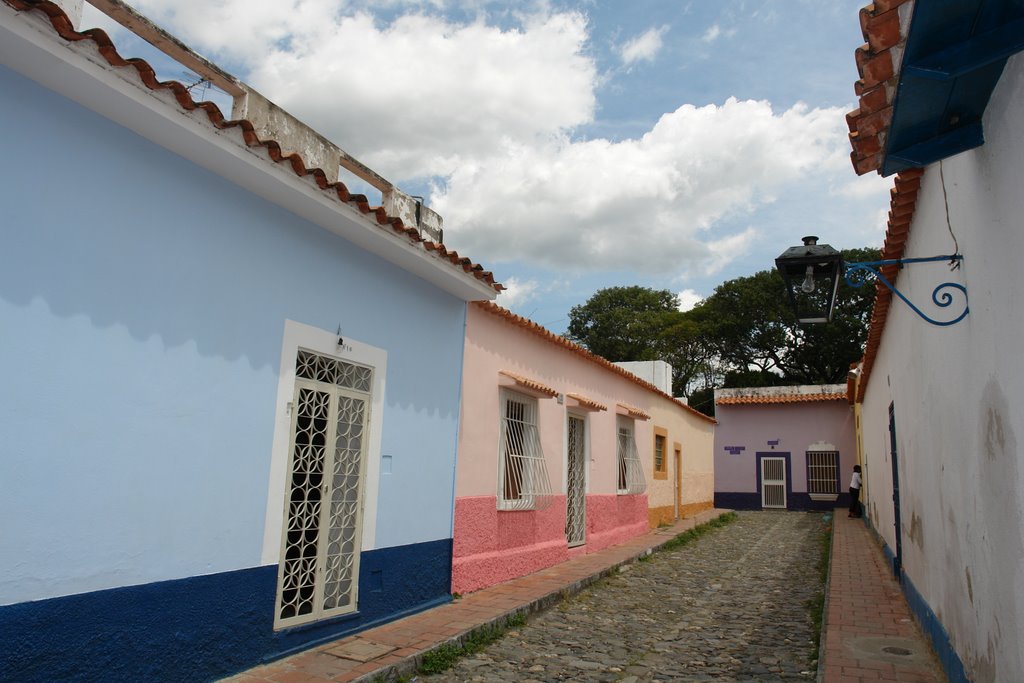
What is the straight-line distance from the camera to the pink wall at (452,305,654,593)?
7.88 metres

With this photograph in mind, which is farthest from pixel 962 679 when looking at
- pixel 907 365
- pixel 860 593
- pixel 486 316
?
pixel 486 316

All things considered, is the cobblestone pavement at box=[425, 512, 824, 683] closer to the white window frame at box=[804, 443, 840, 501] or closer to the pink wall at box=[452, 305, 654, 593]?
the pink wall at box=[452, 305, 654, 593]

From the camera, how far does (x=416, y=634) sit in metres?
5.95

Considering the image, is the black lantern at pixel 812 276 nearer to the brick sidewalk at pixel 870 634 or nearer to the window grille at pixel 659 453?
the brick sidewalk at pixel 870 634

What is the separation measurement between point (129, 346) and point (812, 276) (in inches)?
165

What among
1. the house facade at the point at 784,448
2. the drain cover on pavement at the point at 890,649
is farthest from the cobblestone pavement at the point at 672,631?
the house facade at the point at 784,448

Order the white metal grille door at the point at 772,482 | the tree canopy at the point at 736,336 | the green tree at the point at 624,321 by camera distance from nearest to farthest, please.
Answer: the white metal grille door at the point at 772,482 → the tree canopy at the point at 736,336 → the green tree at the point at 624,321

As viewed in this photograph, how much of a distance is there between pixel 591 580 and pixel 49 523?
6718 mm

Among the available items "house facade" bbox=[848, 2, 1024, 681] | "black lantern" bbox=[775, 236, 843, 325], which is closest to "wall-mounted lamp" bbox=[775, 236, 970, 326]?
"black lantern" bbox=[775, 236, 843, 325]

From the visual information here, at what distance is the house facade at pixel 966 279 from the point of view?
267 centimetres

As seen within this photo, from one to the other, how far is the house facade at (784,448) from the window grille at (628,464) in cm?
1065

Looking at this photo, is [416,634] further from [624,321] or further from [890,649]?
[624,321]

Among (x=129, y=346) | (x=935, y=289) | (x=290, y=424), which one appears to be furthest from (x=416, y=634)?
(x=935, y=289)

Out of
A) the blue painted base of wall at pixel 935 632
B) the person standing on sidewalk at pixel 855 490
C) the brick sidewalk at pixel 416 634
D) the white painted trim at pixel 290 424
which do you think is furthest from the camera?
the person standing on sidewalk at pixel 855 490
